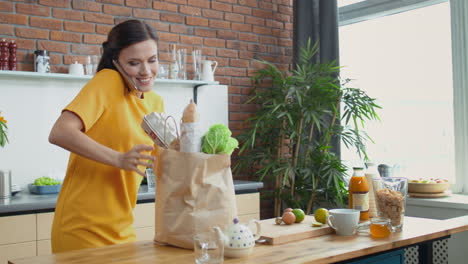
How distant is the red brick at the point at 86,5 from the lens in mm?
3789

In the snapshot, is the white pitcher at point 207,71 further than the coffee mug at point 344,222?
Yes

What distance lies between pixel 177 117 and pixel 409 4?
81.4 inches

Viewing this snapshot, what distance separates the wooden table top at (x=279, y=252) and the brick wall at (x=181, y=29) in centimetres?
237

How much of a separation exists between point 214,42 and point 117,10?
91cm

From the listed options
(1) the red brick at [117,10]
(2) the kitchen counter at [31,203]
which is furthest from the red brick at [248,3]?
(2) the kitchen counter at [31,203]

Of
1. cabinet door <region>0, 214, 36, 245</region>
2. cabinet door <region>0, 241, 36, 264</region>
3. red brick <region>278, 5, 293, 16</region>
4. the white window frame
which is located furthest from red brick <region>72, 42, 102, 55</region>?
the white window frame

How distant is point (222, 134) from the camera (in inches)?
61.8

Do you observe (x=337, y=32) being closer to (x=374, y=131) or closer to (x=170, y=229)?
(x=374, y=131)

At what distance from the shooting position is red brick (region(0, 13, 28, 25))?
3480 millimetres

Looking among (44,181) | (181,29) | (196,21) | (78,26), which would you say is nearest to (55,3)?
(78,26)

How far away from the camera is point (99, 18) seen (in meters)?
3.88

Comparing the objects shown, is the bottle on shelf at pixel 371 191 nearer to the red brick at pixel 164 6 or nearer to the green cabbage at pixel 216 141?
the green cabbage at pixel 216 141

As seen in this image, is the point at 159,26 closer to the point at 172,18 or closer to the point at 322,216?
the point at 172,18

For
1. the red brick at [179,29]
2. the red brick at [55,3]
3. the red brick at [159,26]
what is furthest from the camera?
the red brick at [179,29]
